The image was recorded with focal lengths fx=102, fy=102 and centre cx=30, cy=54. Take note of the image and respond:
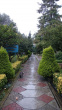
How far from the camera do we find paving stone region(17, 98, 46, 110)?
11.2 feet

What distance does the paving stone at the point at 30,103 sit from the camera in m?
3.43

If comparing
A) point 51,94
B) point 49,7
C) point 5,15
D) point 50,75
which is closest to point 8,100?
point 51,94

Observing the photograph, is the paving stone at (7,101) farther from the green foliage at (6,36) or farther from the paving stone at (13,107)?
the green foliage at (6,36)

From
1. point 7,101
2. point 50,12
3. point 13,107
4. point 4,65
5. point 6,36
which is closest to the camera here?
point 13,107

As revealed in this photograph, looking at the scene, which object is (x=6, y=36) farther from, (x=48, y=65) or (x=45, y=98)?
(x=45, y=98)

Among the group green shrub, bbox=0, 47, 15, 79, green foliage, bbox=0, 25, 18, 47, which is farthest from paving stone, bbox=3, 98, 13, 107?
green foliage, bbox=0, 25, 18, 47

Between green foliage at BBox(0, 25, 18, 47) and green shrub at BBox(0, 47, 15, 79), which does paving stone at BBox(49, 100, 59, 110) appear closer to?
green shrub at BBox(0, 47, 15, 79)

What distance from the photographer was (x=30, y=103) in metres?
3.63

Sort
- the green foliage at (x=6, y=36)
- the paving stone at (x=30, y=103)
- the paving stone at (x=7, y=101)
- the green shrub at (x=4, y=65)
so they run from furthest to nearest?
the green foliage at (x=6, y=36)
the green shrub at (x=4, y=65)
the paving stone at (x=7, y=101)
the paving stone at (x=30, y=103)

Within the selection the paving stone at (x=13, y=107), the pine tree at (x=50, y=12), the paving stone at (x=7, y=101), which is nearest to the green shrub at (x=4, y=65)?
the paving stone at (x=7, y=101)

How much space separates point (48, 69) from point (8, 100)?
3.08 metres

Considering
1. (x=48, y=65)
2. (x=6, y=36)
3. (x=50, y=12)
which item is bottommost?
(x=48, y=65)

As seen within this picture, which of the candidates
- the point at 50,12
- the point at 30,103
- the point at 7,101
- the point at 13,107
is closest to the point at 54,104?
the point at 30,103

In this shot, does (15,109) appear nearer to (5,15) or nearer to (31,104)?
(31,104)
